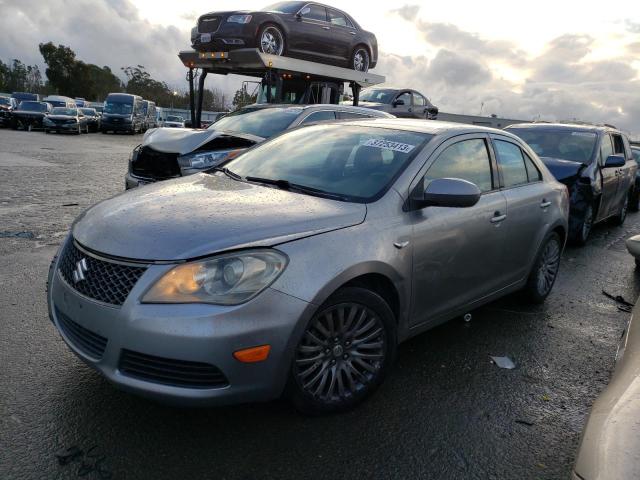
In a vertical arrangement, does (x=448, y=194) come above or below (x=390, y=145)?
below

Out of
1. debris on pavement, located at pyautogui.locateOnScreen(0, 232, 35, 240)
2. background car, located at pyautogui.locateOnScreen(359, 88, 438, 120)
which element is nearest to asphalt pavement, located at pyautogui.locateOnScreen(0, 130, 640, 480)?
debris on pavement, located at pyautogui.locateOnScreen(0, 232, 35, 240)

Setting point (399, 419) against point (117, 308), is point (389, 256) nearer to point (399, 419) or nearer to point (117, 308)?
point (399, 419)

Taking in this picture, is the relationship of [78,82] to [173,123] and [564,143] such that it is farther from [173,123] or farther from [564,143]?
[564,143]

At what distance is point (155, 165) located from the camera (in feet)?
23.8

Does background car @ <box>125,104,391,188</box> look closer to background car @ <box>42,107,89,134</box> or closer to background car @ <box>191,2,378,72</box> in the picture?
background car @ <box>191,2,378,72</box>

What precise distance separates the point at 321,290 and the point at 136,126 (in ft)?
111

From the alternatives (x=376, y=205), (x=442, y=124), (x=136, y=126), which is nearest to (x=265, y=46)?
(x=442, y=124)

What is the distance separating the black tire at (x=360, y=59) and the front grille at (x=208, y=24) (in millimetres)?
3194

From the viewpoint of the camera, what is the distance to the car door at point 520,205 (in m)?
4.25

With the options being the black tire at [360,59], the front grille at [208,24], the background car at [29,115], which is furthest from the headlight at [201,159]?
the background car at [29,115]

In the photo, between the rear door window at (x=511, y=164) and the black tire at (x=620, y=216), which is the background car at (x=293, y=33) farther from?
the rear door window at (x=511, y=164)

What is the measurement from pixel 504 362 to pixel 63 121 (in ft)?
97.7

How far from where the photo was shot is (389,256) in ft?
10.0

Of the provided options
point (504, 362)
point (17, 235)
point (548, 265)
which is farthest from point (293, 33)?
point (504, 362)
